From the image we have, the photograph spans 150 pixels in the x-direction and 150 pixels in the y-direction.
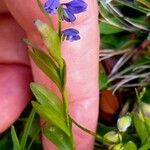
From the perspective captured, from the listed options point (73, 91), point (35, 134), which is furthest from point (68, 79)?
Answer: point (35, 134)

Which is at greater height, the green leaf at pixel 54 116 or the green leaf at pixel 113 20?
the green leaf at pixel 113 20

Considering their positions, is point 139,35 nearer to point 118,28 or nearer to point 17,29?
point 118,28

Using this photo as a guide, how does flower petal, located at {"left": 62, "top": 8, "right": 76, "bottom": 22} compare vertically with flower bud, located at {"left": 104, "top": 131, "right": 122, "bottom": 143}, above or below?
above

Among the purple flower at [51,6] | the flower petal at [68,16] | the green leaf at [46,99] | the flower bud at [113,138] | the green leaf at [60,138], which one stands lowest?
the flower bud at [113,138]

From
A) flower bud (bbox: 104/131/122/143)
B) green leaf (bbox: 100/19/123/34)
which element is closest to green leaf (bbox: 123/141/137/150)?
flower bud (bbox: 104/131/122/143)

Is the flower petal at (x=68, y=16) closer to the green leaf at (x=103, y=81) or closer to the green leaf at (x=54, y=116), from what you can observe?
the green leaf at (x=54, y=116)

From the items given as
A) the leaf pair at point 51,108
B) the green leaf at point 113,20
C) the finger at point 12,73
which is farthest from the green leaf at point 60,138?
the green leaf at point 113,20

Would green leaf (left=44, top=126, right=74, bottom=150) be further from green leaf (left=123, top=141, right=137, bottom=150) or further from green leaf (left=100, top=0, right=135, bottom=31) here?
green leaf (left=100, top=0, right=135, bottom=31)
